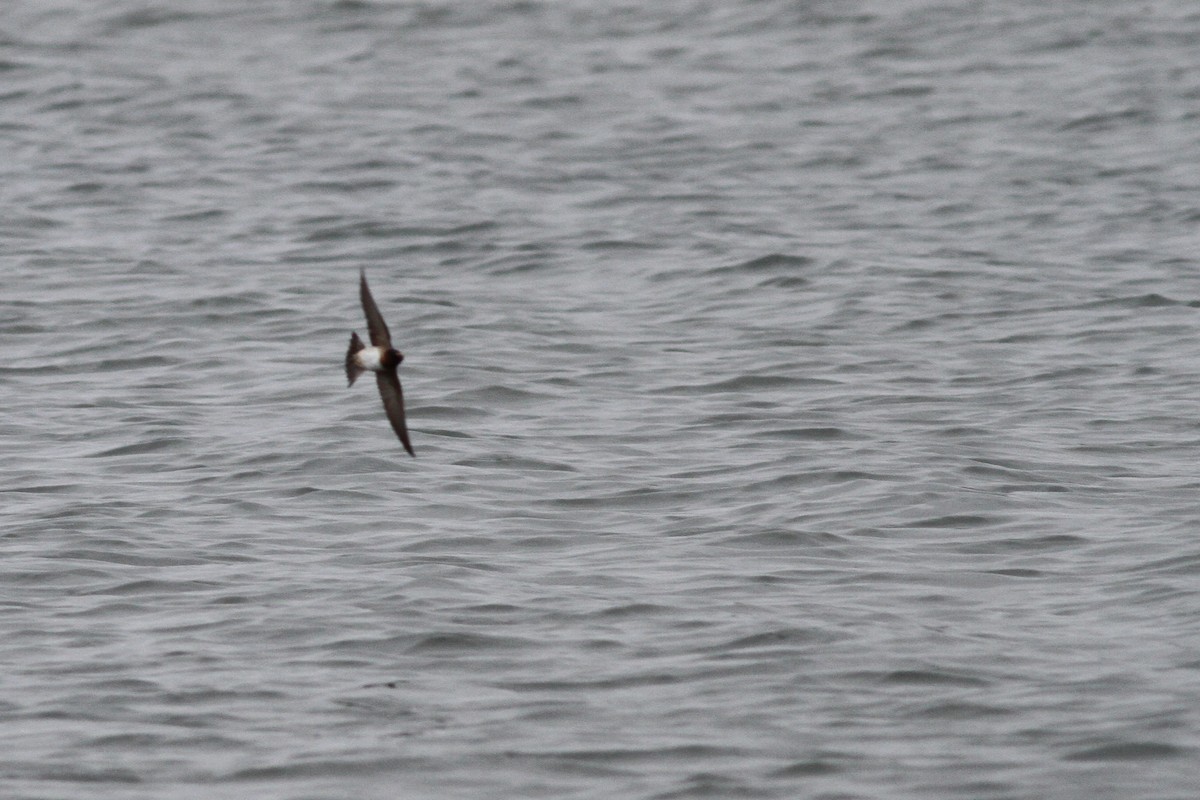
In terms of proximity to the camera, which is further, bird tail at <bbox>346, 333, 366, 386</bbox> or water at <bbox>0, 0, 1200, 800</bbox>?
bird tail at <bbox>346, 333, 366, 386</bbox>

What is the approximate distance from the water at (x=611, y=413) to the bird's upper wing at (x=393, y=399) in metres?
0.68

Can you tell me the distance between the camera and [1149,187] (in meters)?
15.6

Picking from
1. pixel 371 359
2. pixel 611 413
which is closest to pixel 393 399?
pixel 371 359

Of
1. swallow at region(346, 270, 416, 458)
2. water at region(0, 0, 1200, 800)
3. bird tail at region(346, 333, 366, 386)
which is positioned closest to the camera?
water at region(0, 0, 1200, 800)

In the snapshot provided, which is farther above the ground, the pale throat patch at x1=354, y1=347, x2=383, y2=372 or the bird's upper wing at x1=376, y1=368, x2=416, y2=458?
the pale throat patch at x1=354, y1=347, x2=383, y2=372

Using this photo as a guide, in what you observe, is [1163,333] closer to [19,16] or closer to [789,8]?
[789,8]

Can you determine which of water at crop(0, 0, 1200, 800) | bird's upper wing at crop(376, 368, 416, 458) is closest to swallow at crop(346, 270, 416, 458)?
bird's upper wing at crop(376, 368, 416, 458)

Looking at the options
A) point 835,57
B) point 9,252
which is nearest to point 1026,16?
point 835,57

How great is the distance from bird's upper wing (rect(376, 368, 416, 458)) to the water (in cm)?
68

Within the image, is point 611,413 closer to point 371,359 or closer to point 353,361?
point 353,361

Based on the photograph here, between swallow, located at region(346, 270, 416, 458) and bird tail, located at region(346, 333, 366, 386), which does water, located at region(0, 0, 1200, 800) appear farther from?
bird tail, located at region(346, 333, 366, 386)

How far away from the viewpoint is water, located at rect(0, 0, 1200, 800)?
6.91 m

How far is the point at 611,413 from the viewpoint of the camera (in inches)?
427

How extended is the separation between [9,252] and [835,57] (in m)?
8.54
